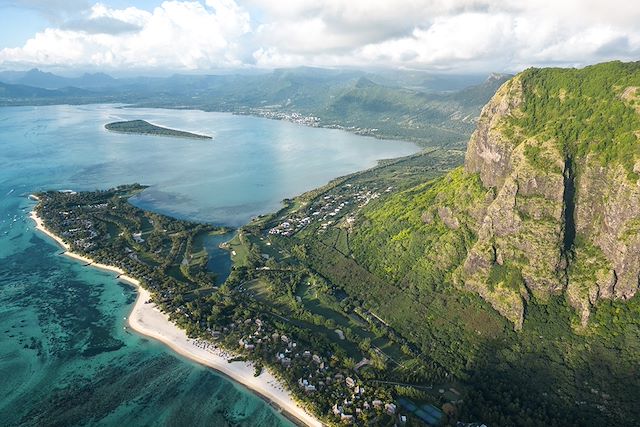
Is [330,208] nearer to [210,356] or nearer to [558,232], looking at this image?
[558,232]

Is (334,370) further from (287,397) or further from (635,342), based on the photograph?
(635,342)

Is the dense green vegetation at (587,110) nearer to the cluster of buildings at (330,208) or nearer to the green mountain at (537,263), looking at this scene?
the green mountain at (537,263)

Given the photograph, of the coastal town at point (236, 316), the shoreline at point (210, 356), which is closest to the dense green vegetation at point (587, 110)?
the coastal town at point (236, 316)

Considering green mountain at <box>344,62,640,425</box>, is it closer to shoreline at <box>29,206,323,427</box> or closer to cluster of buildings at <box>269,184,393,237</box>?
shoreline at <box>29,206,323,427</box>

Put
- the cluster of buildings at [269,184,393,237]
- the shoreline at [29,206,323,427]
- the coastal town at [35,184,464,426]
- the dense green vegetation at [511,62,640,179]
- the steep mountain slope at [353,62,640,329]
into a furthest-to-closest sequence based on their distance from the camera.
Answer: the cluster of buildings at [269,184,393,237], the dense green vegetation at [511,62,640,179], the steep mountain slope at [353,62,640,329], the shoreline at [29,206,323,427], the coastal town at [35,184,464,426]

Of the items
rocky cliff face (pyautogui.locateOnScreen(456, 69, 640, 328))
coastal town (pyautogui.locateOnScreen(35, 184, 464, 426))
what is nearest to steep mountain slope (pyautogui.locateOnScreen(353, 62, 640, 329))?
rocky cliff face (pyautogui.locateOnScreen(456, 69, 640, 328))

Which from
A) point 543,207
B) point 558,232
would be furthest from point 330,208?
point 558,232
